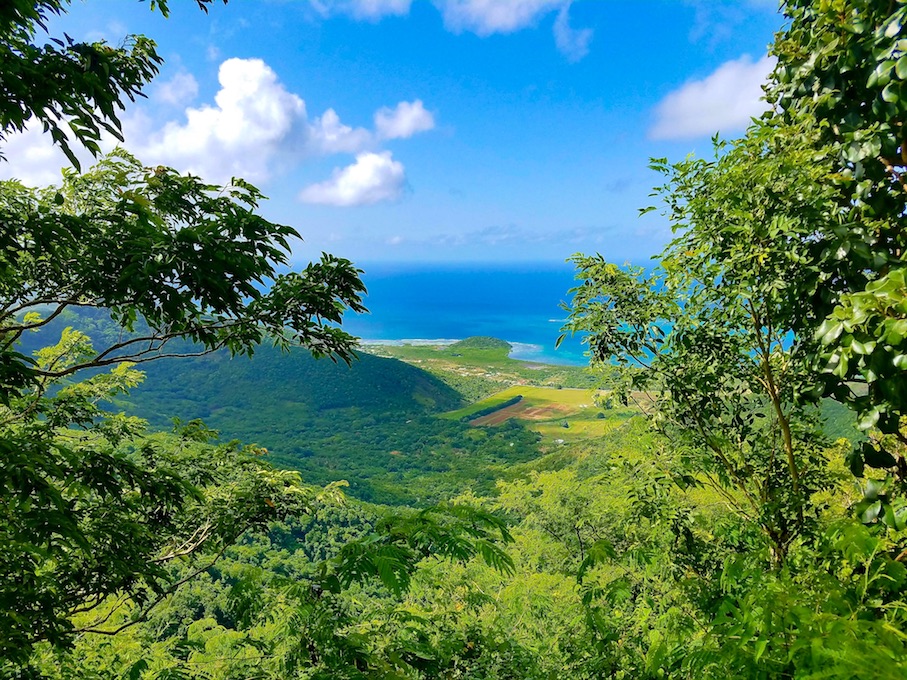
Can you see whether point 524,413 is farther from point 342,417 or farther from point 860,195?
point 860,195

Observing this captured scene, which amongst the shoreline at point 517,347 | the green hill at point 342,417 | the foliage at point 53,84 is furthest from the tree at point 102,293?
the shoreline at point 517,347

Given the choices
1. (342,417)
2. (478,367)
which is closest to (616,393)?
(342,417)

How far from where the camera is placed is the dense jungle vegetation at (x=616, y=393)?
1613 millimetres

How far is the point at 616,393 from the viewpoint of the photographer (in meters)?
4.38

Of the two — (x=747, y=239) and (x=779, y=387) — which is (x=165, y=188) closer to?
(x=747, y=239)

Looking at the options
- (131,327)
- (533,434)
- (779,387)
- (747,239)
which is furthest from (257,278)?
(533,434)

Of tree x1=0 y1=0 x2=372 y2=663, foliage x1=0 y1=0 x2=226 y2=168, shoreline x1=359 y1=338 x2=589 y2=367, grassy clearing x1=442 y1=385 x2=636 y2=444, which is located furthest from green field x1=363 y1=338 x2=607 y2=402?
foliage x1=0 y1=0 x2=226 y2=168

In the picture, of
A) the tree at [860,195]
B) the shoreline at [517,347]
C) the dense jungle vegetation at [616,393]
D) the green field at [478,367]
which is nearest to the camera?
the tree at [860,195]

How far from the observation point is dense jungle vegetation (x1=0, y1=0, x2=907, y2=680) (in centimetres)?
161

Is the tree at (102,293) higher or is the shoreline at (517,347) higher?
the shoreline at (517,347)

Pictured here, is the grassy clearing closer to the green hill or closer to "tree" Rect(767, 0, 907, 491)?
the green hill

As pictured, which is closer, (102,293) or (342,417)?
(102,293)

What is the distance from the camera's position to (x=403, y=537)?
250cm

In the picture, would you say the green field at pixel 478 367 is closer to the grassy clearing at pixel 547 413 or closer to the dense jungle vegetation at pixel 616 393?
the grassy clearing at pixel 547 413
